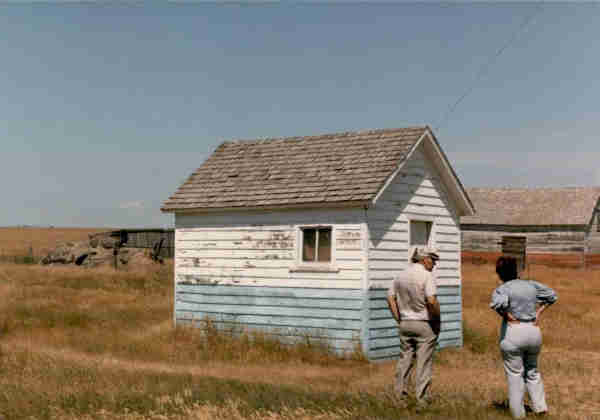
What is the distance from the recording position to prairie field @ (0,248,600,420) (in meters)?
10.1

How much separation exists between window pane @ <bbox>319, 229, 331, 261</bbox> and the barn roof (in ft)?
2.09

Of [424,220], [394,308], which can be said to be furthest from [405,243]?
[394,308]

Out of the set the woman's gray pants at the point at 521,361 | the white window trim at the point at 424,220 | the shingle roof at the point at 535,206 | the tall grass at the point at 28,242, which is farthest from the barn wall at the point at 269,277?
the shingle roof at the point at 535,206

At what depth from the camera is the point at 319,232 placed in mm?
17391

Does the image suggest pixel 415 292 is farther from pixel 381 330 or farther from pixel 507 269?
pixel 381 330

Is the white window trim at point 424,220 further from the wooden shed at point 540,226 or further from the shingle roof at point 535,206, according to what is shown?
the shingle roof at point 535,206

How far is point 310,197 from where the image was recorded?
56.9 ft

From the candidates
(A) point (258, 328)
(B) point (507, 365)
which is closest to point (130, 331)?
(A) point (258, 328)

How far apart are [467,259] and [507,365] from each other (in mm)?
41136

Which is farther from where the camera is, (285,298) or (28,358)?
(285,298)

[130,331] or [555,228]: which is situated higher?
[555,228]

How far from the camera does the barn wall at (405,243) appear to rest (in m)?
16.6

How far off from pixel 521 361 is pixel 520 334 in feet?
1.14

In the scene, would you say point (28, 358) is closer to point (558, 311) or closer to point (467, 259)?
point (558, 311)
